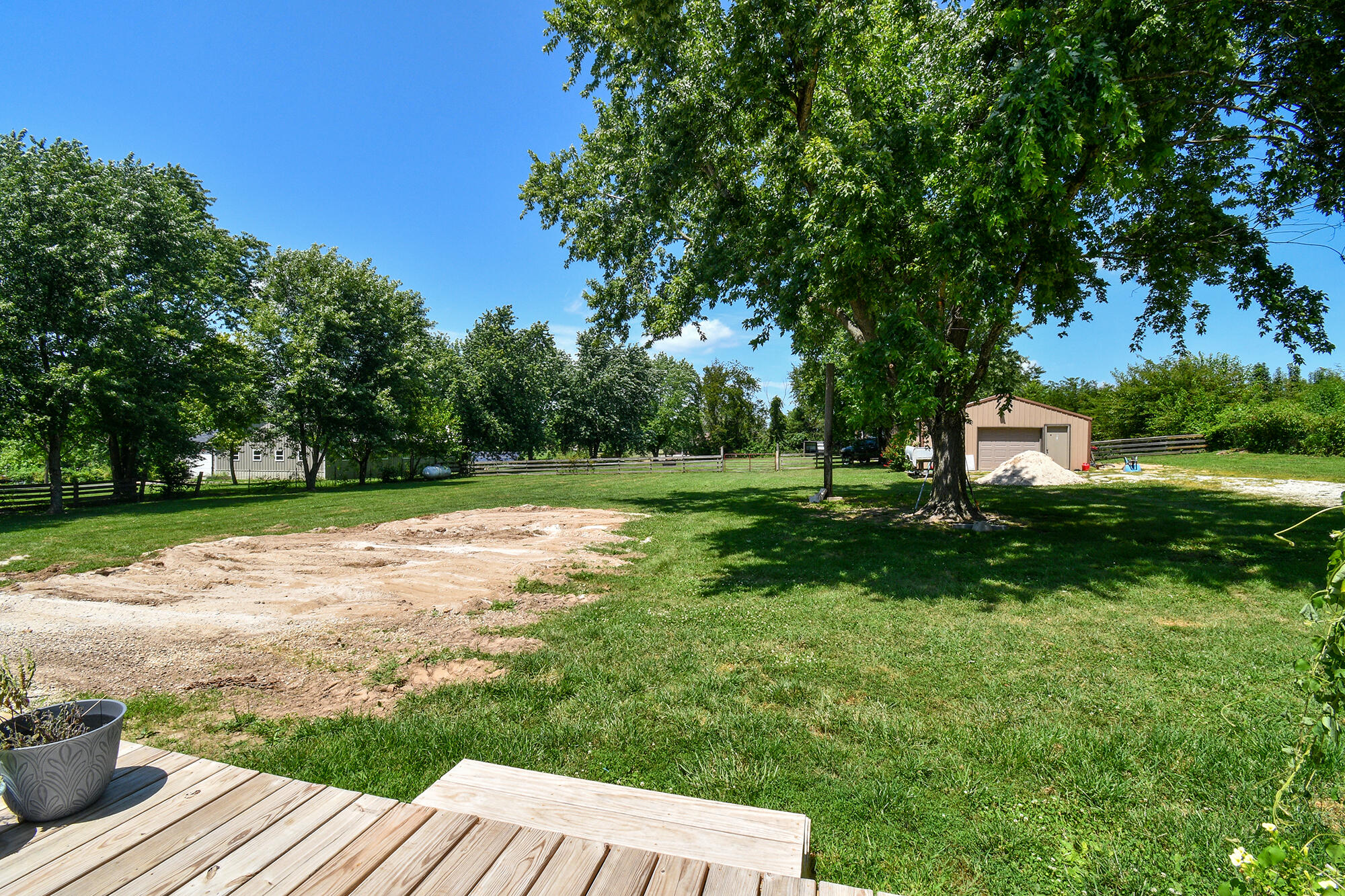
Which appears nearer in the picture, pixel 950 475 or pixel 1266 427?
pixel 950 475

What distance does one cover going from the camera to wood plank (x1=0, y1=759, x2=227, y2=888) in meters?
1.79

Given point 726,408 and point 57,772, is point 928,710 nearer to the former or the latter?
point 57,772

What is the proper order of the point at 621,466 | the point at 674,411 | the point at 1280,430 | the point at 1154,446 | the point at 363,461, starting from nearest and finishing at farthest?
1. the point at 1280,430
2. the point at 363,461
3. the point at 1154,446
4. the point at 621,466
5. the point at 674,411

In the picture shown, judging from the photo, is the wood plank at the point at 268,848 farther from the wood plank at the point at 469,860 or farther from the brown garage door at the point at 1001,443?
the brown garage door at the point at 1001,443

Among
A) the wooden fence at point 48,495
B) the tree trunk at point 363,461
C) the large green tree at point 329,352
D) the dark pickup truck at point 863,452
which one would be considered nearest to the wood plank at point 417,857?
the wooden fence at point 48,495

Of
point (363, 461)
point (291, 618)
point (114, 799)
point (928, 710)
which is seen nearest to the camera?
point (114, 799)

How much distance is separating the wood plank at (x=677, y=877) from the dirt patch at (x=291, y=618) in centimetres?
289

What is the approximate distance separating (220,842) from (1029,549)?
9.28 metres

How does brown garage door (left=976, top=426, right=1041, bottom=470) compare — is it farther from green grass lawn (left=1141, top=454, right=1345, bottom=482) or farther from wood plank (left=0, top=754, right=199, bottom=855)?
wood plank (left=0, top=754, right=199, bottom=855)

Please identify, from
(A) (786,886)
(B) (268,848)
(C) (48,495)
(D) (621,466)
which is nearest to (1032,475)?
(D) (621,466)

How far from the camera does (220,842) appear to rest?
6.12ft

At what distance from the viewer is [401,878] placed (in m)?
1.68

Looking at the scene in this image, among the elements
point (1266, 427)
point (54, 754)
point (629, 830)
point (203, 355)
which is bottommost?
point (629, 830)

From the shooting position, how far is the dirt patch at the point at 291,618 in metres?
4.21
